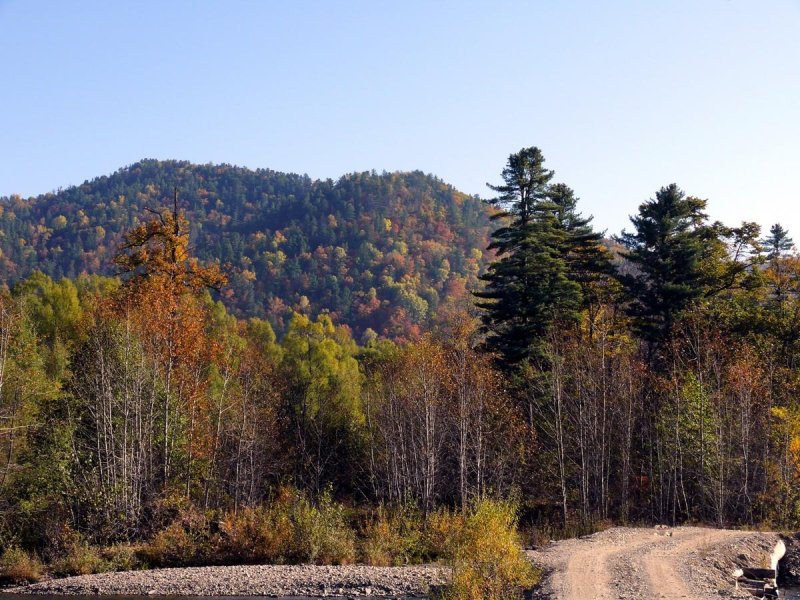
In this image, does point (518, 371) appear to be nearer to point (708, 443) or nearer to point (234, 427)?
point (708, 443)

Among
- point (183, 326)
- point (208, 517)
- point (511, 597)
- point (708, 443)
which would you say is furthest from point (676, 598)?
point (183, 326)

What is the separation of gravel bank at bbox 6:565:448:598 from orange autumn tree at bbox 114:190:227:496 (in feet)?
23.4

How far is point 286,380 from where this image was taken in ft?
175

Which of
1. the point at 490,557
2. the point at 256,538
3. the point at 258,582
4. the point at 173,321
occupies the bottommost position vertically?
the point at 258,582

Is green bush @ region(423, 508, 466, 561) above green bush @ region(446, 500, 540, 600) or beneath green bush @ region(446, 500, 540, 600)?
beneath

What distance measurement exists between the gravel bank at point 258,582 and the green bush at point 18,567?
1.11 metres

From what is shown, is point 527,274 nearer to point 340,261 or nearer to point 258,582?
point 258,582

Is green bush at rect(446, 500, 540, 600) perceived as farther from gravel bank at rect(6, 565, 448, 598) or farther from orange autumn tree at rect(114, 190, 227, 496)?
orange autumn tree at rect(114, 190, 227, 496)

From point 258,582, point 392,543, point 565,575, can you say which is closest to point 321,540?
point 392,543

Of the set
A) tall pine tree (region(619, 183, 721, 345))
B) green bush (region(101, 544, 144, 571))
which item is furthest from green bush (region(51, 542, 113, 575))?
tall pine tree (region(619, 183, 721, 345))

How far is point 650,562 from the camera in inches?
1059

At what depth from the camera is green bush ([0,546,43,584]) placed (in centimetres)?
3044

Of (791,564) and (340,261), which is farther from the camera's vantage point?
(340,261)

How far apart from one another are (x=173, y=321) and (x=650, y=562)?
23.5m
